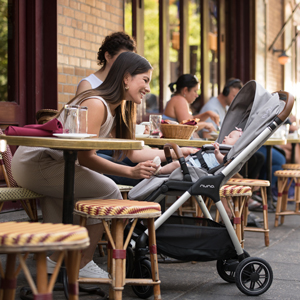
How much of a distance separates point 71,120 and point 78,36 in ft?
9.08

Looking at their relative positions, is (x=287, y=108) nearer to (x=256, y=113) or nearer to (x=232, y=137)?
(x=256, y=113)

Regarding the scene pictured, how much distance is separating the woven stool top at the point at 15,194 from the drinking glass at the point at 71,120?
758 millimetres

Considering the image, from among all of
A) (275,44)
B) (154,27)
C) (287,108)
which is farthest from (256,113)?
(275,44)

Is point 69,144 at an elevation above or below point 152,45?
below

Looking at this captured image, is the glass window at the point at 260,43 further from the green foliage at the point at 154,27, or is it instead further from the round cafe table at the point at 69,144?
the round cafe table at the point at 69,144

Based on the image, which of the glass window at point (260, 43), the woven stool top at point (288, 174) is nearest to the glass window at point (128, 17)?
the woven stool top at point (288, 174)

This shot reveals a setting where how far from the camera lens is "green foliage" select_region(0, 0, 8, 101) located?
4.59 meters

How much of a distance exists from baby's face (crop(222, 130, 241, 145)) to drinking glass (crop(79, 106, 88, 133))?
135 cm

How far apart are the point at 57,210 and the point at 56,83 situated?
189 centimetres

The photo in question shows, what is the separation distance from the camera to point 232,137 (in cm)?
370

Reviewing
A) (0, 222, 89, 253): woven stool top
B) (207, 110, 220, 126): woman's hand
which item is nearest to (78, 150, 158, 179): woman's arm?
(0, 222, 89, 253): woven stool top

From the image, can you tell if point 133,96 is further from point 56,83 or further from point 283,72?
point 283,72

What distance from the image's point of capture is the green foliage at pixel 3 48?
15.0ft

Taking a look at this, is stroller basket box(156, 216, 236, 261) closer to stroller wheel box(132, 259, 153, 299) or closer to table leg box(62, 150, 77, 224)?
stroller wheel box(132, 259, 153, 299)
